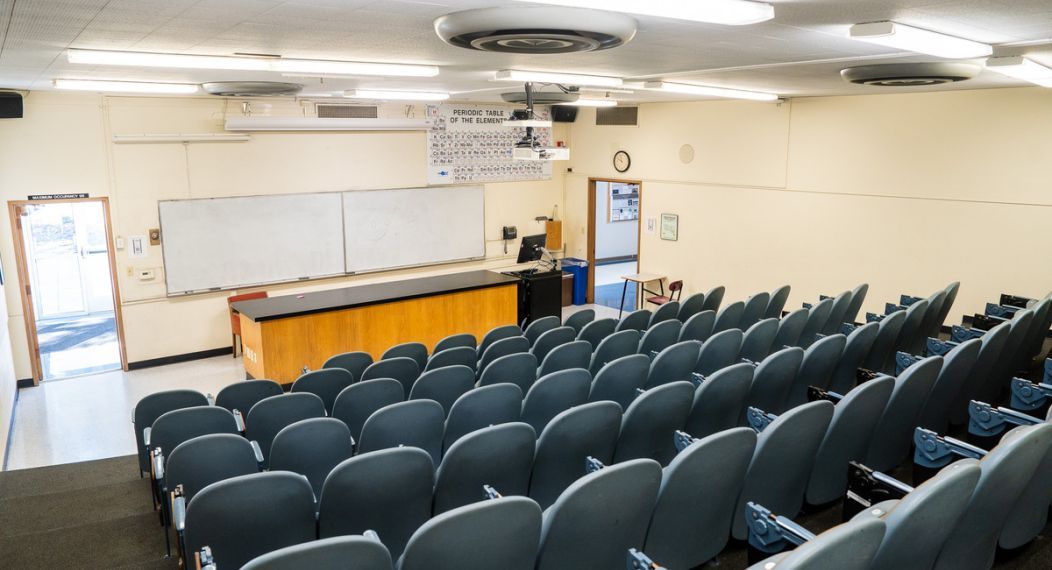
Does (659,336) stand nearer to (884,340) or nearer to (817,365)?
(817,365)

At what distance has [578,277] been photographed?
1177 cm

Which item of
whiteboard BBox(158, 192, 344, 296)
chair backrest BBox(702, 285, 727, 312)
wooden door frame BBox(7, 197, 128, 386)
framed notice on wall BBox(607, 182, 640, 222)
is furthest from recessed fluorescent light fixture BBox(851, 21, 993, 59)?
framed notice on wall BBox(607, 182, 640, 222)

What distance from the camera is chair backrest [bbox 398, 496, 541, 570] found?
2.09 metres

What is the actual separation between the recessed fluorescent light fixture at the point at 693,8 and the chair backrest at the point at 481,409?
2.03 metres

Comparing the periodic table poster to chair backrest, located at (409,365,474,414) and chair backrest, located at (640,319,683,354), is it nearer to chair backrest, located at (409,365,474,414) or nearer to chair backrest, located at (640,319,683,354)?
chair backrest, located at (640,319,683,354)

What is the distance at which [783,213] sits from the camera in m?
9.22

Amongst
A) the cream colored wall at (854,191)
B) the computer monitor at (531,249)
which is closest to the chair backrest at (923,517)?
the cream colored wall at (854,191)

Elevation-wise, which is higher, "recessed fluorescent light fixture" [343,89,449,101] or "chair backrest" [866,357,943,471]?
"recessed fluorescent light fixture" [343,89,449,101]

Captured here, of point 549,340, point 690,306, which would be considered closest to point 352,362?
point 549,340

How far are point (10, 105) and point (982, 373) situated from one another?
905 centimetres

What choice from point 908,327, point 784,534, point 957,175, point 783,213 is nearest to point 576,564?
point 784,534

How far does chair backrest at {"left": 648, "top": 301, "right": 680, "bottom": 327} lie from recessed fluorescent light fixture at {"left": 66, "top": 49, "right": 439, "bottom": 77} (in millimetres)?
3092

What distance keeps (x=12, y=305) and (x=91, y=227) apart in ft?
16.6

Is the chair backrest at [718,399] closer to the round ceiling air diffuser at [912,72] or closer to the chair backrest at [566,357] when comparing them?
the chair backrest at [566,357]
